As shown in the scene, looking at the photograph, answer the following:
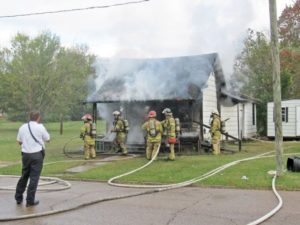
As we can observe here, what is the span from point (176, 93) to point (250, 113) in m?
10.8

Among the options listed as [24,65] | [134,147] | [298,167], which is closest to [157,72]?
[134,147]

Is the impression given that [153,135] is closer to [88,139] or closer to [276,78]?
[88,139]

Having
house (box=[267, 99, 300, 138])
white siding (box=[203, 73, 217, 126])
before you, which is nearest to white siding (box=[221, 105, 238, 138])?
white siding (box=[203, 73, 217, 126])

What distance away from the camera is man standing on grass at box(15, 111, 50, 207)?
8.48 m

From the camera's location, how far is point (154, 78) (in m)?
20.0

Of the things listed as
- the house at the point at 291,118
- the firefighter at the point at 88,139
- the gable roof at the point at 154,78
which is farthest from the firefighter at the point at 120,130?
the house at the point at 291,118

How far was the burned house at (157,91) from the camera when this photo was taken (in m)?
19.1

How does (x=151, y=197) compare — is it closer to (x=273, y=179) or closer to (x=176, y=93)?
(x=273, y=179)

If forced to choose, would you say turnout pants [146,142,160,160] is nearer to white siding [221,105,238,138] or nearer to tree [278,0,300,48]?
white siding [221,105,238,138]

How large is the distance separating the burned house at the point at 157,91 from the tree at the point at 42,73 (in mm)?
17767

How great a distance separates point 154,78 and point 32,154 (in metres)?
11.9

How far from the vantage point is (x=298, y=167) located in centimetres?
1183

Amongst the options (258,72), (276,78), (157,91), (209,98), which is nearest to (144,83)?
(157,91)

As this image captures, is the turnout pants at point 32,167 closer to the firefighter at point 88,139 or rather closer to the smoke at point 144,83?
the firefighter at point 88,139
